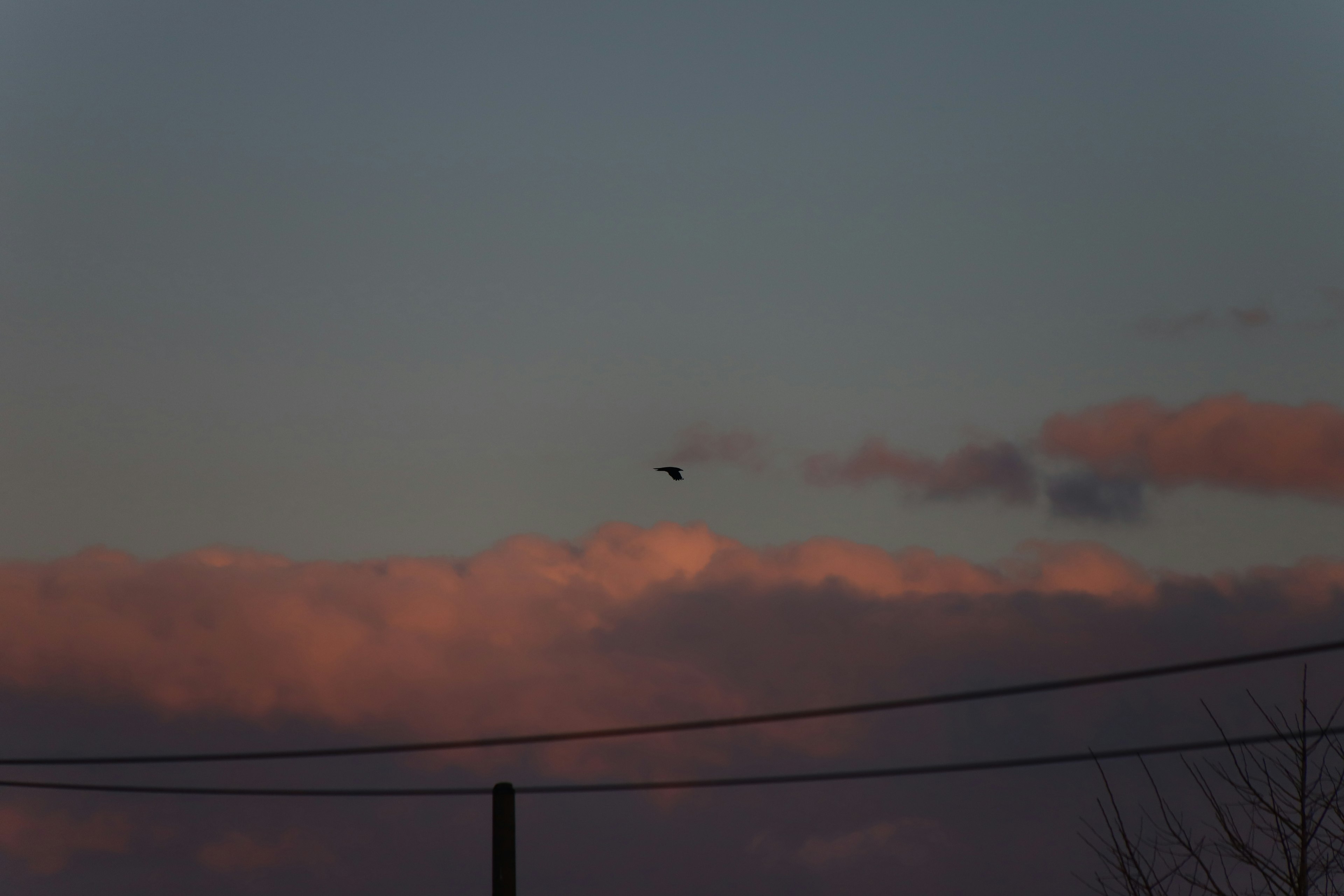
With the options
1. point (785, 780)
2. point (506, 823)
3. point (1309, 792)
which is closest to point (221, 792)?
point (506, 823)

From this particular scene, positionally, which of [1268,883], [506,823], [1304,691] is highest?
[1304,691]

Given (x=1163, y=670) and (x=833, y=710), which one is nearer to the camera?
(x=1163, y=670)

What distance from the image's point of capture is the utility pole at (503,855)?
2041cm

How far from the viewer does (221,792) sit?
2461 centimetres

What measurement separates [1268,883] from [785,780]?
357 inches

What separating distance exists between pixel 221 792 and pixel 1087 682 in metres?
15.1

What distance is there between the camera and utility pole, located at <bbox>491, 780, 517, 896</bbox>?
2041 cm

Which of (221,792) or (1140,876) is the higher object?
(221,792)

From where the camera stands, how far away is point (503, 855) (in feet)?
67.3

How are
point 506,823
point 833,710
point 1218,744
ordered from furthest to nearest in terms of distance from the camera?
point 506,823 < point 833,710 < point 1218,744

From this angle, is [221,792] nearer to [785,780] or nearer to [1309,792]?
[785,780]

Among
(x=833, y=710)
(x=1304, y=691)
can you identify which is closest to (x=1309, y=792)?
(x=1304, y=691)

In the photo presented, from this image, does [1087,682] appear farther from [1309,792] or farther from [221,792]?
[221,792]

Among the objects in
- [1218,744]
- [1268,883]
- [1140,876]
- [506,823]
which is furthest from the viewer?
[1140,876]
